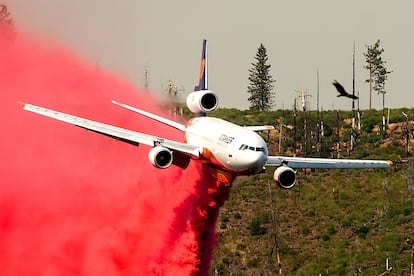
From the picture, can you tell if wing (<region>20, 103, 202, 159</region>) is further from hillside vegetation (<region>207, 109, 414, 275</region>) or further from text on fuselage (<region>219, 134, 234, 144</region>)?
hillside vegetation (<region>207, 109, 414, 275</region>)

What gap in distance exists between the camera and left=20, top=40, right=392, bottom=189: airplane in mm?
63281

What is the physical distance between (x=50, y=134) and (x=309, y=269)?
41349 mm

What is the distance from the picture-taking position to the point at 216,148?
65438 millimetres

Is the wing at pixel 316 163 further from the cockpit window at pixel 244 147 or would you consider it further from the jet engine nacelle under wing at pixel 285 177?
the cockpit window at pixel 244 147

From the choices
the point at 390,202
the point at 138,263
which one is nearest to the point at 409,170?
the point at 390,202

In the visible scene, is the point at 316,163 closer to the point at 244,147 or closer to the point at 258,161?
the point at 258,161

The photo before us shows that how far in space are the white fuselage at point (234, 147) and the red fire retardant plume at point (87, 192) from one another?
3.34 meters

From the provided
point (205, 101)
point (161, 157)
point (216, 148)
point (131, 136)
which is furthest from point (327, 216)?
point (161, 157)

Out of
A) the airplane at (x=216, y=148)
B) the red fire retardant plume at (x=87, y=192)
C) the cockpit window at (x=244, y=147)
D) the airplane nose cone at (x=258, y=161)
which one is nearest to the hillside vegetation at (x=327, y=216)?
the red fire retardant plume at (x=87, y=192)

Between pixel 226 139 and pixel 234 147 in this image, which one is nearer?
pixel 234 147

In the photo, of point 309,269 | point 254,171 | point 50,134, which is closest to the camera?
point 254,171

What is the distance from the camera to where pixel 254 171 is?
2506 inches

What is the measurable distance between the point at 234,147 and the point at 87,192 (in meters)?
25.3

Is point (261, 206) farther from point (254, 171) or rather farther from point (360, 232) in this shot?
point (254, 171)
